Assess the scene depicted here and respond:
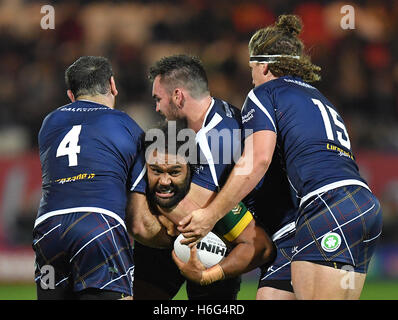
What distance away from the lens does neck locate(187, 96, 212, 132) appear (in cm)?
572

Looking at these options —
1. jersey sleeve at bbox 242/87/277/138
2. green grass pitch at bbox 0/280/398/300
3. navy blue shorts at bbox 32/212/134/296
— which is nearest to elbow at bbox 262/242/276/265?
jersey sleeve at bbox 242/87/277/138

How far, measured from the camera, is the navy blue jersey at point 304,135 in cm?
506

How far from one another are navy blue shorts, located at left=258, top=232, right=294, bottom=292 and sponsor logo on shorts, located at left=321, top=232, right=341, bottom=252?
28.9 inches

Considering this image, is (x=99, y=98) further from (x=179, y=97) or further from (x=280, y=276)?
(x=280, y=276)

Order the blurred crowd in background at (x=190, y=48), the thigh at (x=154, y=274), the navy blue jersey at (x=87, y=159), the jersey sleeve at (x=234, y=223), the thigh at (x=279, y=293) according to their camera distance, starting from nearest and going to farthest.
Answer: the navy blue jersey at (x=87, y=159) < the jersey sleeve at (x=234, y=223) < the thigh at (x=279, y=293) < the thigh at (x=154, y=274) < the blurred crowd in background at (x=190, y=48)

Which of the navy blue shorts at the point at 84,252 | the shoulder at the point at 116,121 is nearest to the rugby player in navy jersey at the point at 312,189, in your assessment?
the navy blue shorts at the point at 84,252

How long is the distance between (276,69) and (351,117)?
24.4 feet

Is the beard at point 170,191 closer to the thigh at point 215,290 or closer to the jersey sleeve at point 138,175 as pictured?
the jersey sleeve at point 138,175

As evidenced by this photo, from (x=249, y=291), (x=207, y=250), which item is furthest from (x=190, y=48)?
(x=207, y=250)

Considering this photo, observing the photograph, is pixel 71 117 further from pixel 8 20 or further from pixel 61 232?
pixel 8 20

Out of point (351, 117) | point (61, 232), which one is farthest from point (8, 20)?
point (61, 232)

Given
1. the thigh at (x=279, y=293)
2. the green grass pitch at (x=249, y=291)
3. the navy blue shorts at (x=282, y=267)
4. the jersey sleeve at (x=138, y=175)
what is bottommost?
the green grass pitch at (x=249, y=291)

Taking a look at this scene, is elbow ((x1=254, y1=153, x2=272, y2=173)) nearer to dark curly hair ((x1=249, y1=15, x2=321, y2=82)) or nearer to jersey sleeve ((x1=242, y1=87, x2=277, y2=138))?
jersey sleeve ((x1=242, y1=87, x2=277, y2=138))

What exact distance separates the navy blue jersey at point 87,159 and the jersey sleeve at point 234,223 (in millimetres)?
855
